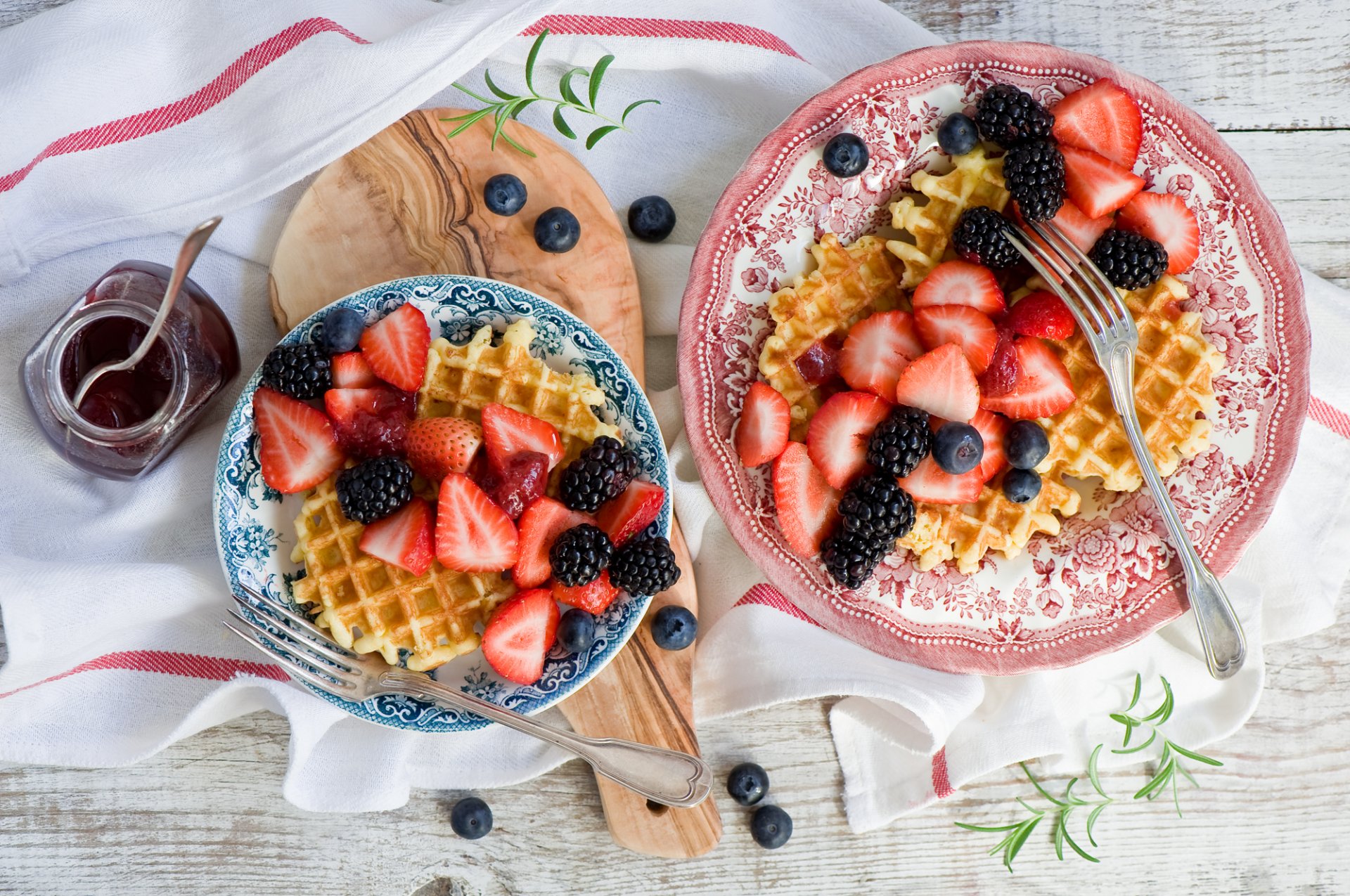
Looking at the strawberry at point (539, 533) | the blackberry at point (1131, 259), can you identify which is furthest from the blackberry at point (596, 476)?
the blackberry at point (1131, 259)

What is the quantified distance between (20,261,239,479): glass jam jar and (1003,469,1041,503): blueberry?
1.65 m

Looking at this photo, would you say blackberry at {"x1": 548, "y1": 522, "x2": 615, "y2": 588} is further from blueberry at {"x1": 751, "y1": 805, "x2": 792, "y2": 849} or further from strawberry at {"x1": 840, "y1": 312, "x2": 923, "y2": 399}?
blueberry at {"x1": 751, "y1": 805, "x2": 792, "y2": 849}

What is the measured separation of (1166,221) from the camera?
6.33 ft

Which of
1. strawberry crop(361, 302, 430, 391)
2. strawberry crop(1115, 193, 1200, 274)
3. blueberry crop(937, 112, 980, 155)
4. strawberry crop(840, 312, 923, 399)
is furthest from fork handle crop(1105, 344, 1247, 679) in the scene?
strawberry crop(361, 302, 430, 391)

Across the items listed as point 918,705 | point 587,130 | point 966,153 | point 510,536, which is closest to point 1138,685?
point 918,705

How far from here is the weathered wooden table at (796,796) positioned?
7.37ft

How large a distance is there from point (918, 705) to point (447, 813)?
3.74ft

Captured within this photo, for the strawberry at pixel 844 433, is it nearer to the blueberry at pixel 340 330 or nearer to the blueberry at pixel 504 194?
the blueberry at pixel 504 194

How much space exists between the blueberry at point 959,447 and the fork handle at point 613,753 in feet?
2.56

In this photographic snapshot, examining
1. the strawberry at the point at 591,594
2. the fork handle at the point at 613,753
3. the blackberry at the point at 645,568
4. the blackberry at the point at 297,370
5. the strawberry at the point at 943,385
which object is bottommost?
the fork handle at the point at 613,753

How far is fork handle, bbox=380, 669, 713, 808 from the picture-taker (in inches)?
73.4

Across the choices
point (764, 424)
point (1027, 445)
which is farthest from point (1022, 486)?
point (764, 424)

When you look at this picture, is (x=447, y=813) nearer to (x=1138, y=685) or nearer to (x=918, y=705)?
(x=918, y=705)

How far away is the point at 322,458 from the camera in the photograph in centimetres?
188
